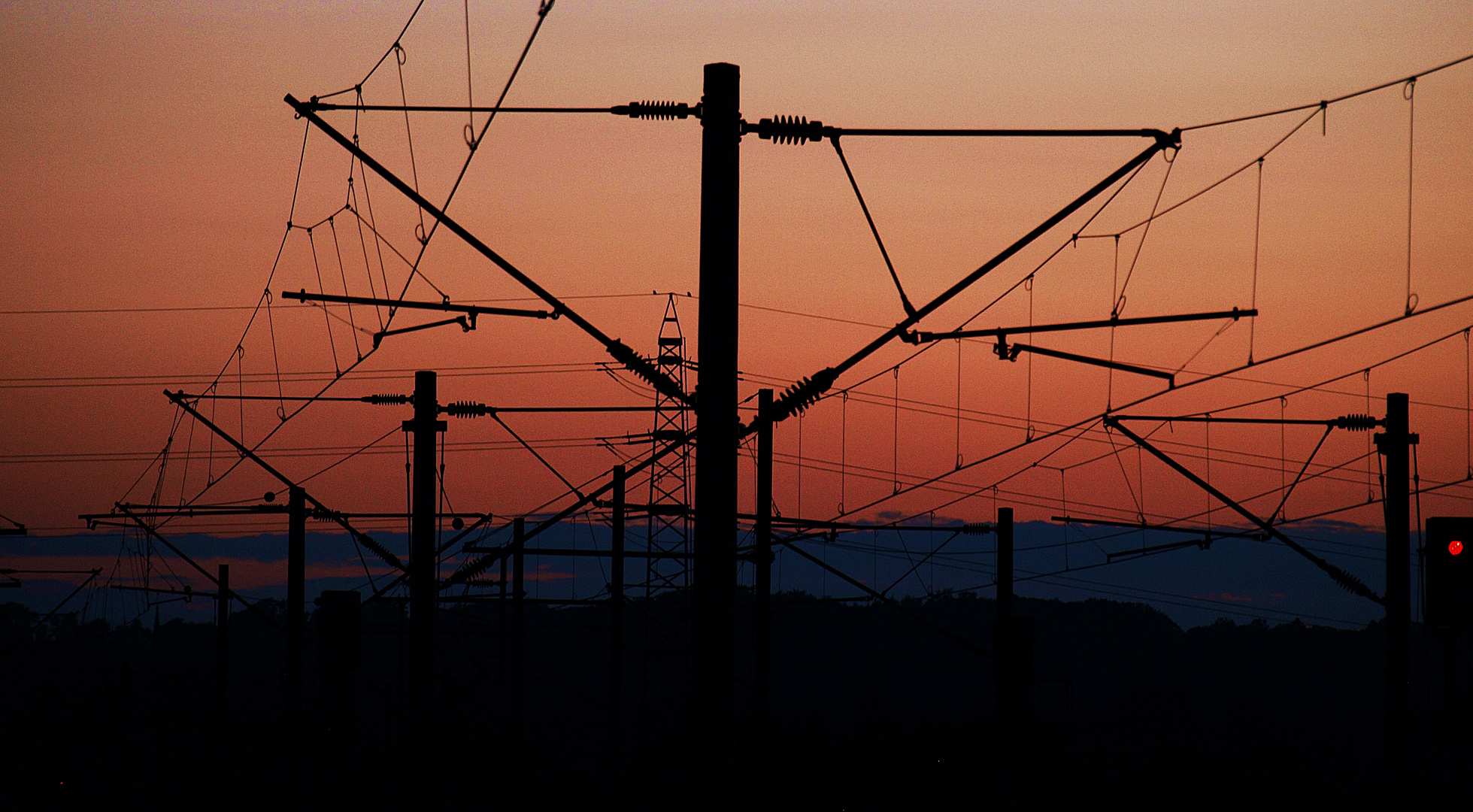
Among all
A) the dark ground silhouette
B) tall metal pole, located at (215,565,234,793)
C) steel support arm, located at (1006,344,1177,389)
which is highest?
steel support arm, located at (1006,344,1177,389)

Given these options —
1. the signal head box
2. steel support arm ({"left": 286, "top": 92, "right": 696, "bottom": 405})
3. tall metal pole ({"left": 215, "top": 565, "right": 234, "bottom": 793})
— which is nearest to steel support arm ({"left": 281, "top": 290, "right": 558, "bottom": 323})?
steel support arm ({"left": 286, "top": 92, "right": 696, "bottom": 405})

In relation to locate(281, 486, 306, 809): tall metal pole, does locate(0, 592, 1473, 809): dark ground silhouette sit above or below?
below

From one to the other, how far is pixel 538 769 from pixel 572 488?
28.5 metres

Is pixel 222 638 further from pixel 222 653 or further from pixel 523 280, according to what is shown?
pixel 523 280

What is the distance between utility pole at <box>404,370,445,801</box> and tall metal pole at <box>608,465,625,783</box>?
17.5ft

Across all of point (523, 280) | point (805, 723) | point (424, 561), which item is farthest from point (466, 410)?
point (805, 723)

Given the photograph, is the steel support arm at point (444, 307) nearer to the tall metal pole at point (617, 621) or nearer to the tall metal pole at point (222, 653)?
the tall metal pole at point (617, 621)

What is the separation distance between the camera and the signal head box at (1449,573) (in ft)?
48.9

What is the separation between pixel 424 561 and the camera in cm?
1831

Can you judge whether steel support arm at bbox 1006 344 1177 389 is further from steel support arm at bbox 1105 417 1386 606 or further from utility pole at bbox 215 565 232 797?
utility pole at bbox 215 565 232 797

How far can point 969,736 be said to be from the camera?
7088 centimetres

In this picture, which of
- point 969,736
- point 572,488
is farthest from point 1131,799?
point 572,488

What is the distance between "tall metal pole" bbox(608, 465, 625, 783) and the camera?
25.3m

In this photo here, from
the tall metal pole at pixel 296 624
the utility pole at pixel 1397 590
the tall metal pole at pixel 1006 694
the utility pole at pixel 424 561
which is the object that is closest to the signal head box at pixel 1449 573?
the utility pole at pixel 1397 590
